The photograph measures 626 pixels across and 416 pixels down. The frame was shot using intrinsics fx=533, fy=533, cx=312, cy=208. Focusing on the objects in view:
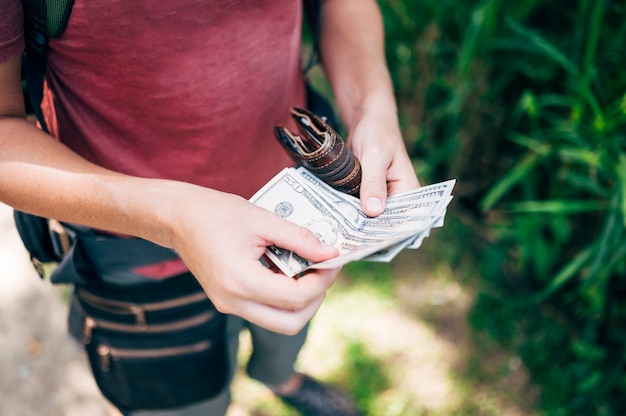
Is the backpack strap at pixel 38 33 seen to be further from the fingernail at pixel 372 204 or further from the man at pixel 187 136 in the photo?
the fingernail at pixel 372 204

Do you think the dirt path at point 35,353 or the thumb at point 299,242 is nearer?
the thumb at point 299,242

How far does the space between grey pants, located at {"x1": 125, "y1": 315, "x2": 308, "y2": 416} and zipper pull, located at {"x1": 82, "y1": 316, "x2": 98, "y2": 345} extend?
0.27 meters

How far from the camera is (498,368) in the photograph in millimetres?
2391

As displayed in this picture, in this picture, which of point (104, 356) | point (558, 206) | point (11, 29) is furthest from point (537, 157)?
point (11, 29)

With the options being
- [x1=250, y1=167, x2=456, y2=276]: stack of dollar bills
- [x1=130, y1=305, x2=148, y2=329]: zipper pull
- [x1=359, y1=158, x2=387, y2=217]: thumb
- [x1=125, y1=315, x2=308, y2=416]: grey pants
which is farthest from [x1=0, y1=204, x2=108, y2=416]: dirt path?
[x1=359, y1=158, x2=387, y2=217]: thumb

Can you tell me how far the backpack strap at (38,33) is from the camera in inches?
37.1

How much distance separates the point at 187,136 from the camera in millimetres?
1182

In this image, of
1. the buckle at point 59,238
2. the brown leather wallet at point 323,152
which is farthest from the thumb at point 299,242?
the buckle at point 59,238

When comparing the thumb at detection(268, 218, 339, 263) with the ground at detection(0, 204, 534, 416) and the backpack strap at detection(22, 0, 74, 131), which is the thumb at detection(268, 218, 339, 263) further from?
the ground at detection(0, 204, 534, 416)

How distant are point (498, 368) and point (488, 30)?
146 cm

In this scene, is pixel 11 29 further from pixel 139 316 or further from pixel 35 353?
pixel 35 353

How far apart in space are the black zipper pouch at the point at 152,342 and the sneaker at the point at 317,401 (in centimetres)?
81

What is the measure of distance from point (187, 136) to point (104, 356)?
651 millimetres

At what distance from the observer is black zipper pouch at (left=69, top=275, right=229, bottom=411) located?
4.44 ft
